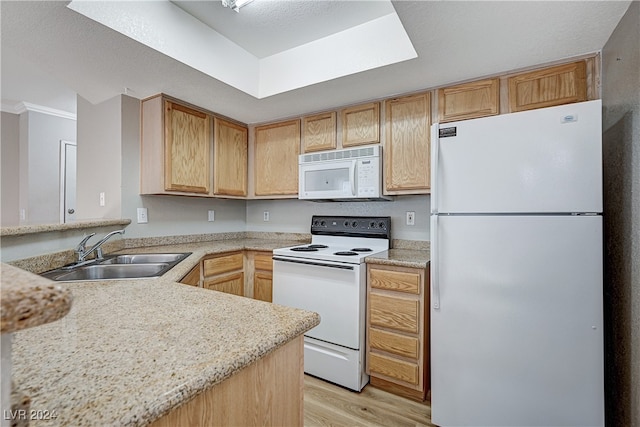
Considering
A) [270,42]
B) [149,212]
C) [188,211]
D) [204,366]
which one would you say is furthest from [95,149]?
[204,366]

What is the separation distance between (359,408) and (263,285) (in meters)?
1.24

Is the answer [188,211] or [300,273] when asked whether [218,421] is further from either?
[188,211]

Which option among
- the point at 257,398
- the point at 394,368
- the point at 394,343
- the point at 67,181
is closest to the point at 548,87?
the point at 394,343

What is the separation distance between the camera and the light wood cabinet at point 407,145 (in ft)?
7.25

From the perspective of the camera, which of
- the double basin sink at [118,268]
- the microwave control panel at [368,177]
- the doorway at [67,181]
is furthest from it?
the doorway at [67,181]

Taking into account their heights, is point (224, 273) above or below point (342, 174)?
below

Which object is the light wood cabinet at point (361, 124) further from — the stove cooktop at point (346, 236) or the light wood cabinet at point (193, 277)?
the light wood cabinet at point (193, 277)

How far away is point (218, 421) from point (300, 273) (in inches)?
64.3

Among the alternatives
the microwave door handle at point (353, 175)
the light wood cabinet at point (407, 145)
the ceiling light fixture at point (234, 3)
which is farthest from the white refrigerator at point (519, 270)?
the ceiling light fixture at point (234, 3)

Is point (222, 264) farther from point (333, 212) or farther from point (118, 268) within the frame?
point (333, 212)

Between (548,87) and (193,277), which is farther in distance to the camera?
(193,277)

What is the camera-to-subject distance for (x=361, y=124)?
2.50 meters

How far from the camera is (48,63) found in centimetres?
188

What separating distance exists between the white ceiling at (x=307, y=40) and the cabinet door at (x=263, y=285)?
1.48 metres
